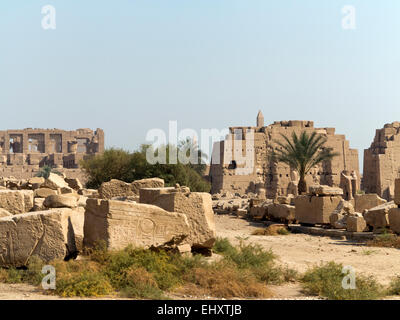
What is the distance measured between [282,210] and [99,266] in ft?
43.1

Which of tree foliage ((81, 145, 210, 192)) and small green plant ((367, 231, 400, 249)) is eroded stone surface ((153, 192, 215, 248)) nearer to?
small green plant ((367, 231, 400, 249))

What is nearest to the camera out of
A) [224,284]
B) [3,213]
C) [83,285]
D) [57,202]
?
[83,285]

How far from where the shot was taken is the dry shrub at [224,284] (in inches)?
257

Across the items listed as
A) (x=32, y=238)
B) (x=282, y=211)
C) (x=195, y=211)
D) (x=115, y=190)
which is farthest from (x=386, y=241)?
(x=32, y=238)

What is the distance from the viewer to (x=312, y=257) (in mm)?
10984

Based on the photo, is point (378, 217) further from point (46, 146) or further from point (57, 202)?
point (46, 146)

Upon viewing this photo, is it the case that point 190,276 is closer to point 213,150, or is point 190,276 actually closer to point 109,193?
point 109,193

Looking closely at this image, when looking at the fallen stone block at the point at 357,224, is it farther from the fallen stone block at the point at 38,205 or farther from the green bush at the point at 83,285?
the green bush at the point at 83,285

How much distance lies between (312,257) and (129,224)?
16.6ft

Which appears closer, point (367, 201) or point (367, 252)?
point (367, 252)

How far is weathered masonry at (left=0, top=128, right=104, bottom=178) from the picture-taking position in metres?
60.1

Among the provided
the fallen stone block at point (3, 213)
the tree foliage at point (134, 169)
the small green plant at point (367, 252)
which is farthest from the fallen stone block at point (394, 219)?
the tree foliage at point (134, 169)

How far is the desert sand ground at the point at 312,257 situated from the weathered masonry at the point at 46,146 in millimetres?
46647
